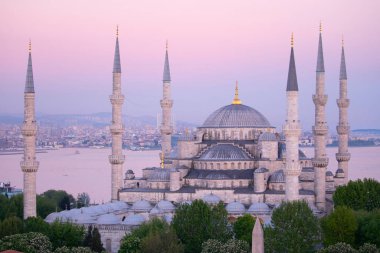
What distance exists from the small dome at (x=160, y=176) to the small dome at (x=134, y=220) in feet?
11.0

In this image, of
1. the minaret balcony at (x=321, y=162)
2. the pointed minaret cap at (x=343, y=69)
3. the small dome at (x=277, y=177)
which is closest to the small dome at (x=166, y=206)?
the small dome at (x=277, y=177)

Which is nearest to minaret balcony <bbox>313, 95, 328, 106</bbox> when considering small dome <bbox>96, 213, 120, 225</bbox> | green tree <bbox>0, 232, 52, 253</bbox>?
small dome <bbox>96, 213, 120, 225</bbox>

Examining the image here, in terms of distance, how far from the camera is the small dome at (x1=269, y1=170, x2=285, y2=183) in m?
29.5

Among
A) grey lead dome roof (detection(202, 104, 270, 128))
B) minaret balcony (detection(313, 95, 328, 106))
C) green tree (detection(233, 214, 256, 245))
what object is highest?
minaret balcony (detection(313, 95, 328, 106))

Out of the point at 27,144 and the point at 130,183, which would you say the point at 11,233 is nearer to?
the point at 27,144

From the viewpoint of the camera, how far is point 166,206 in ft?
94.8

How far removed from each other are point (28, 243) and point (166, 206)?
7811 mm

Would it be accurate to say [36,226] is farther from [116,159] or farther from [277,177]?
[277,177]

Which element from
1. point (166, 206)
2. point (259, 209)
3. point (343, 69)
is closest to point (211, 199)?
point (166, 206)

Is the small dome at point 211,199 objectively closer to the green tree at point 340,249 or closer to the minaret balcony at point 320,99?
the minaret balcony at point 320,99

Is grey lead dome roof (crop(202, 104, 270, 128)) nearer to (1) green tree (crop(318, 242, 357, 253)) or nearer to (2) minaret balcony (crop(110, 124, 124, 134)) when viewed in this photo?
(2) minaret balcony (crop(110, 124, 124, 134))

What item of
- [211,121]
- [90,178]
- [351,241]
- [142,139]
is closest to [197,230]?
[351,241]

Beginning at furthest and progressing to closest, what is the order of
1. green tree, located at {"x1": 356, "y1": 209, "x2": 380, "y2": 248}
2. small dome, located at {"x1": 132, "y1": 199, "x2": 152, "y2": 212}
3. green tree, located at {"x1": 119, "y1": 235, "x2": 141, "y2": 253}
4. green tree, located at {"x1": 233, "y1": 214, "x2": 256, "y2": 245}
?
small dome, located at {"x1": 132, "y1": 199, "x2": 152, "y2": 212}, green tree, located at {"x1": 233, "y1": 214, "x2": 256, "y2": 245}, green tree, located at {"x1": 356, "y1": 209, "x2": 380, "y2": 248}, green tree, located at {"x1": 119, "y1": 235, "x2": 141, "y2": 253}

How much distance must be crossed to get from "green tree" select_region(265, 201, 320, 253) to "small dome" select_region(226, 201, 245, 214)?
506 cm
